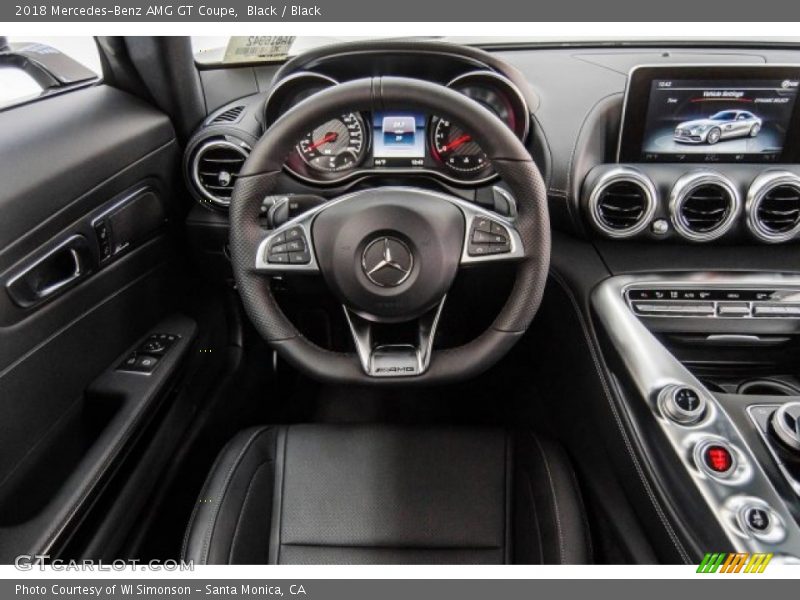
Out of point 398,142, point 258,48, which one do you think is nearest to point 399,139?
point 398,142

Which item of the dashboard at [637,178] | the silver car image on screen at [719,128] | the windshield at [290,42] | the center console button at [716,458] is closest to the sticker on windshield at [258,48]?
the windshield at [290,42]

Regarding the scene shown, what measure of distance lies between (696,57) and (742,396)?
2.99 feet

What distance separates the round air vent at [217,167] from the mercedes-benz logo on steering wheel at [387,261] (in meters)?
0.57

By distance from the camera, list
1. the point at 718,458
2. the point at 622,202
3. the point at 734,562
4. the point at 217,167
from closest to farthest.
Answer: the point at 734,562 < the point at 718,458 < the point at 622,202 < the point at 217,167

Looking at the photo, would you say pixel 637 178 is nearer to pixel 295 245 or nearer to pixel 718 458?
pixel 718 458

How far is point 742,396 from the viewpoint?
1.31 meters

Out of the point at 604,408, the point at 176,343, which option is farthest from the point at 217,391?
the point at 604,408

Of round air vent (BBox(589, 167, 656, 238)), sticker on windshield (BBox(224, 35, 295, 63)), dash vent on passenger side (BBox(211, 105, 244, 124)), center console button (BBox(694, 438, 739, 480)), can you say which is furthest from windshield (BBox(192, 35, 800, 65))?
center console button (BBox(694, 438, 739, 480))

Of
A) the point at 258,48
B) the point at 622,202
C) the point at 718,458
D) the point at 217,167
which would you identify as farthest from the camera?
the point at 258,48

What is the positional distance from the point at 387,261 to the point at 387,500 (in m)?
0.52

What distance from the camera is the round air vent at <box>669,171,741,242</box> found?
4.71 ft

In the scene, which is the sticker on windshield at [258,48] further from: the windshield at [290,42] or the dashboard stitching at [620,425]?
the dashboard stitching at [620,425]

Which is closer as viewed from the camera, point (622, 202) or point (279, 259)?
point (279, 259)

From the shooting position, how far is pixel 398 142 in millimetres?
1492
